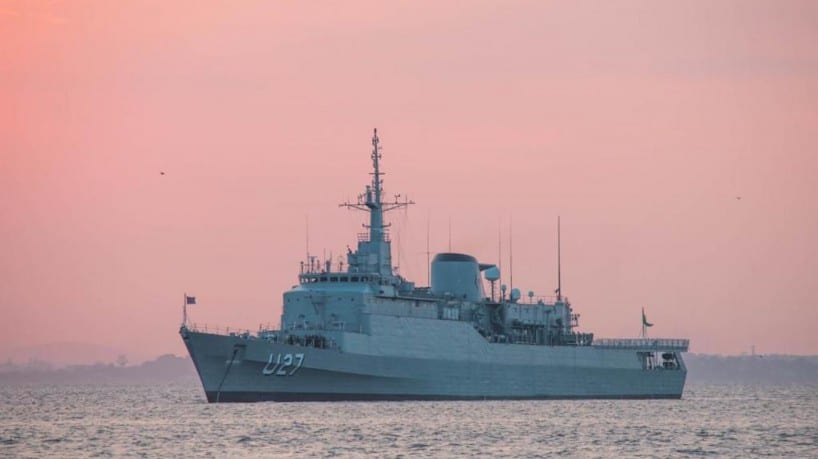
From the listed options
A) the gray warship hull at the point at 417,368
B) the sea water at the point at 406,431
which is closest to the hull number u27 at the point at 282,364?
the gray warship hull at the point at 417,368

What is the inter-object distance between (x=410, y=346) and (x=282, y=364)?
7.03m

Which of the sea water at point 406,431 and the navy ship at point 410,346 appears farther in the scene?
the navy ship at point 410,346

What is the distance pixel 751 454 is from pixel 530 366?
1098 inches

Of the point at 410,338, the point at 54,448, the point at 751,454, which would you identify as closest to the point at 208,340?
the point at 410,338

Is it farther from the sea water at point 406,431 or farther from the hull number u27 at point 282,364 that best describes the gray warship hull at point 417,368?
the sea water at point 406,431

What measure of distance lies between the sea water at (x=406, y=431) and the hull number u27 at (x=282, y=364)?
52.6 inches

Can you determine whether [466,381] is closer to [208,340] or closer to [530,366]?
[530,366]

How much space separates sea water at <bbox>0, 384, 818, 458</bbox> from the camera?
139 feet

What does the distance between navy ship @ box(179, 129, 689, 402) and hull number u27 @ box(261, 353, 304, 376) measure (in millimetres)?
38

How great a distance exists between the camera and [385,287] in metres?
63.7

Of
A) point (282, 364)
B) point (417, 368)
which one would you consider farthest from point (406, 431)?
point (417, 368)

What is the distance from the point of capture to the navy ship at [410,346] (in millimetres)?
58438

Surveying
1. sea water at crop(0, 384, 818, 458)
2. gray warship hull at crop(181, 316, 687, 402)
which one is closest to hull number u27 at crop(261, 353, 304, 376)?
gray warship hull at crop(181, 316, 687, 402)

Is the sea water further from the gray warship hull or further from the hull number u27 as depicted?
the hull number u27
